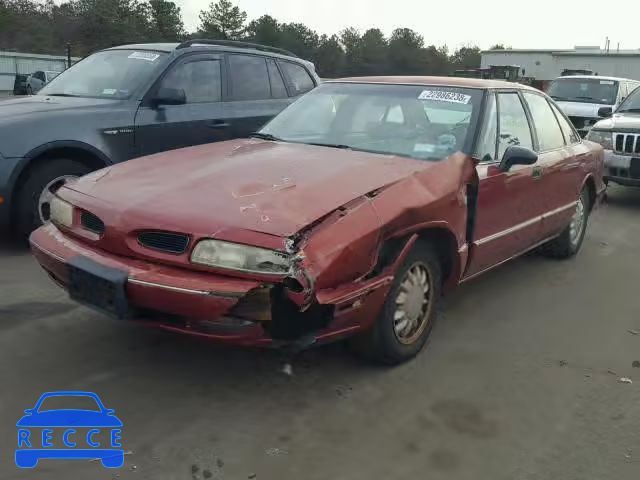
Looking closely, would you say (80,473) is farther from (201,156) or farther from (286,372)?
(201,156)

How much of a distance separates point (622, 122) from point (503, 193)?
213 inches

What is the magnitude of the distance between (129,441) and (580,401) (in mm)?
2237

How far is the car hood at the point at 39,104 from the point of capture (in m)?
5.40

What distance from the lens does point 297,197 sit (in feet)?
10.4

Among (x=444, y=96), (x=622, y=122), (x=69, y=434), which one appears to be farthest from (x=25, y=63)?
(x=69, y=434)

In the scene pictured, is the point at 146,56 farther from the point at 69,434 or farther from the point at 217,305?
the point at 69,434

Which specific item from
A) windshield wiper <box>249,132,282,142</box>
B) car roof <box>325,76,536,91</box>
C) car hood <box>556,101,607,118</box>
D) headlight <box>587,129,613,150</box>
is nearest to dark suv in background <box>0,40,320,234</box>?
windshield wiper <box>249,132,282,142</box>

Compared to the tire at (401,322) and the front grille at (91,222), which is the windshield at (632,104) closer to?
the tire at (401,322)

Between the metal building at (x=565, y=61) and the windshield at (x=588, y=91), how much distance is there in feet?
97.2

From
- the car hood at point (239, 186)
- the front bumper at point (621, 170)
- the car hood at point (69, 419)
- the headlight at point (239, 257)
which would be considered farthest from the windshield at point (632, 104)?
the car hood at point (69, 419)

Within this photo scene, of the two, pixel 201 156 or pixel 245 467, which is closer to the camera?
pixel 245 467

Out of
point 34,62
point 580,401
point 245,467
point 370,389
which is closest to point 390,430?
point 370,389

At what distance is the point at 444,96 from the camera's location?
4.38 metres

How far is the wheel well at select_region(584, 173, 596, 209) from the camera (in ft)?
20.0
